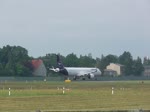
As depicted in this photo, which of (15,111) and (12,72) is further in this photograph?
(12,72)

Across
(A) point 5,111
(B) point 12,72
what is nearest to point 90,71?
(B) point 12,72

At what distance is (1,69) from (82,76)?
107ft

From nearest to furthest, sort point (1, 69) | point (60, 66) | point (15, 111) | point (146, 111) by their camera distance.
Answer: point (146, 111)
point (15, 111)
point (60, 66)
point (1, 69)

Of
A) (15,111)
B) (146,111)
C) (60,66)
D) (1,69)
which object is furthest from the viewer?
(1,69)

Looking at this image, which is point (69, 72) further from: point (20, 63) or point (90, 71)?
point (20, 63)

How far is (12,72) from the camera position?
611 feet

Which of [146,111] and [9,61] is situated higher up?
[9,61]

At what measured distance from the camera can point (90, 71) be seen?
6432 inches

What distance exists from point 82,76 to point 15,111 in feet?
425

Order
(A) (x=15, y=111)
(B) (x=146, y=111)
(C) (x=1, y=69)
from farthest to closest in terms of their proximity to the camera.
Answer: (C) (x=1, y=69) → (A) (x=15, y=111) → (B) (x=146, y=111)

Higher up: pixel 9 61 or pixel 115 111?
pixel 9 61

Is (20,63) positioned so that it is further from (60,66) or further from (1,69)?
(60,66)

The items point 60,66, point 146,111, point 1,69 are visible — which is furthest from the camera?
Result: point 1,69

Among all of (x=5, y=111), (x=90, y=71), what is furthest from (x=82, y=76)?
(x=5, y=111)
